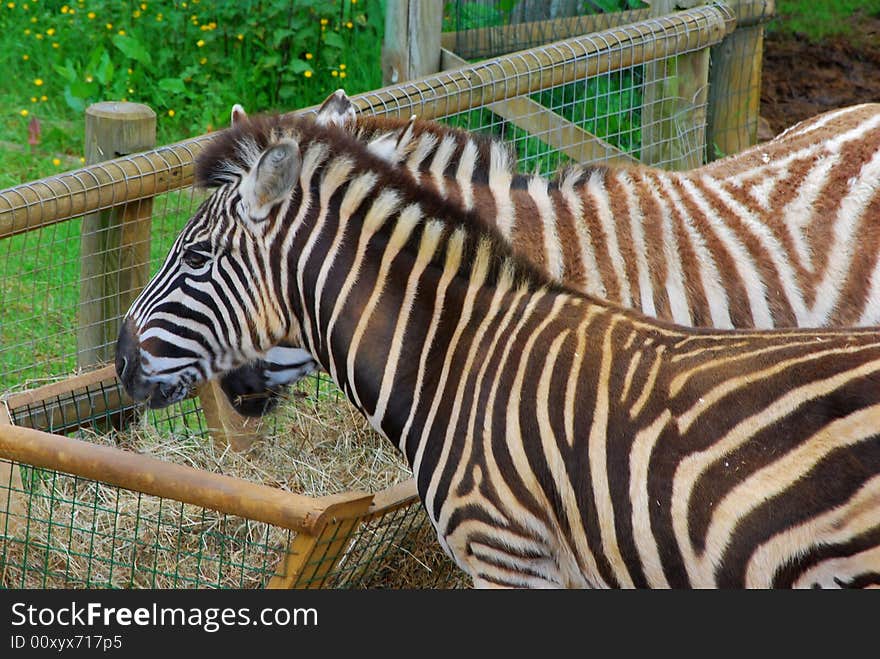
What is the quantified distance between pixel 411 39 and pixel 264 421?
2385 mm

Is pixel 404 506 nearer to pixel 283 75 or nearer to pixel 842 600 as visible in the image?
pixel 842 600

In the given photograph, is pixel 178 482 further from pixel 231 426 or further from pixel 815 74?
pixel 815 74

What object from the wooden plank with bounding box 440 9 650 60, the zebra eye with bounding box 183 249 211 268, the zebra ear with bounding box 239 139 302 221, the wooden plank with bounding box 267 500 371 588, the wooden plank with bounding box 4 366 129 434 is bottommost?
the wooden plank with bounding box 4 366 129 434

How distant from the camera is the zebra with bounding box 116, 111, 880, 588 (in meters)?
3.44

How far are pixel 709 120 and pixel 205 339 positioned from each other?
4.23 m

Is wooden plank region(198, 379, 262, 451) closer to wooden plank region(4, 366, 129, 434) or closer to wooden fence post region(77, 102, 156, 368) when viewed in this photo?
wooden plank region(4, 366, 129, 434)

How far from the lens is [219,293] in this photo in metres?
4.40

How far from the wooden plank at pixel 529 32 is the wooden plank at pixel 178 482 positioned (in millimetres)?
4245

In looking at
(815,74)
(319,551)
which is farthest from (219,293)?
(815,74)

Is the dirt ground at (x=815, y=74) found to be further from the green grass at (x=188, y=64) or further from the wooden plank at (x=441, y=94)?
the green grass at (x=188, y=64)

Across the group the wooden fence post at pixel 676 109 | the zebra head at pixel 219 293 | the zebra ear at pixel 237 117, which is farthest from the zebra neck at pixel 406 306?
the wooden fence post at pixel 676 109

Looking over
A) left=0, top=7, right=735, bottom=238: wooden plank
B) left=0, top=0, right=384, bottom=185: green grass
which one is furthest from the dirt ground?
left=0, top=0, right=384, bottom=185: green grass

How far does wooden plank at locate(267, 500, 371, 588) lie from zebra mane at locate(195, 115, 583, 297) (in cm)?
91

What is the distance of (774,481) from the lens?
3.44 meters
